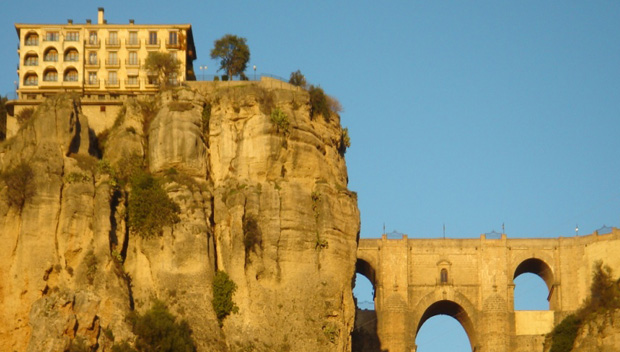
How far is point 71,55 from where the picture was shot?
8562cm

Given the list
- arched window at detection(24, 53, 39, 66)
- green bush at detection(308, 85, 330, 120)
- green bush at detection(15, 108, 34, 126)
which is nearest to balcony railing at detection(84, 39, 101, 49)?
arched window at detection(24, 53, 39, 66)

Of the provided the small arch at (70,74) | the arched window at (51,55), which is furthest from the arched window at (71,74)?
the arched window at (51,55)

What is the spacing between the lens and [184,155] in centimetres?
7469

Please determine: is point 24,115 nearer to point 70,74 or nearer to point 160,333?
point 70,74

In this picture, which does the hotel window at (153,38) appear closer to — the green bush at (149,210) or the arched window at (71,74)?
the arched window at (71,74)

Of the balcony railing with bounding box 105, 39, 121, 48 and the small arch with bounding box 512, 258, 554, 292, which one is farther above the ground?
the balcony railing with bounding box 105, 39, 121, 48

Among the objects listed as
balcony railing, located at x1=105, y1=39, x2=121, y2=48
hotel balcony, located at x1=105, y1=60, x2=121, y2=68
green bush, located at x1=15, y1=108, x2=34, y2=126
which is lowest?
green bush, located at x1=15, y1=108, x2=34, y2=126

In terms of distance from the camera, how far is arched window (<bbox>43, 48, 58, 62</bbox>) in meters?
85.4

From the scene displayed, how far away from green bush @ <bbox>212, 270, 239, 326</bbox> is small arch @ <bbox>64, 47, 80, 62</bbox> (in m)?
19.9

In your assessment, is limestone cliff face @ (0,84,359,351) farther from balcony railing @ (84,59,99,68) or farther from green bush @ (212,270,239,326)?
balcony railing @ (84,59,99,68)

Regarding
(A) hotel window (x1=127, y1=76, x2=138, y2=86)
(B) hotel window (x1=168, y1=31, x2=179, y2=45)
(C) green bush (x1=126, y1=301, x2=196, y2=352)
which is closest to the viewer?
(C) green bush (x1=126, y1=301, x2=196, y2=352)

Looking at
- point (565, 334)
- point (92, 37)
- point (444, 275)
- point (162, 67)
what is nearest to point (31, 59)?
point (92, 37)

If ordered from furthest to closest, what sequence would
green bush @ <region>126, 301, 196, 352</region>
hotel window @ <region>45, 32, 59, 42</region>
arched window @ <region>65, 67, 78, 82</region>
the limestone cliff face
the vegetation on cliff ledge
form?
the vegetation on cliff ledge, hotel window @ <region>45, 32, 59, 42</region>, arched window @ <region>65, 67, 78, 82</region>, the limestone cliff face, green bush @ <region>126, 301, 196, 352</region>

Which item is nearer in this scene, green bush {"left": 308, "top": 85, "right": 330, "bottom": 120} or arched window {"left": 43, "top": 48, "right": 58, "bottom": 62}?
green bush {"left": 308, "top": 85, "right": 330, "bottom": 120}
